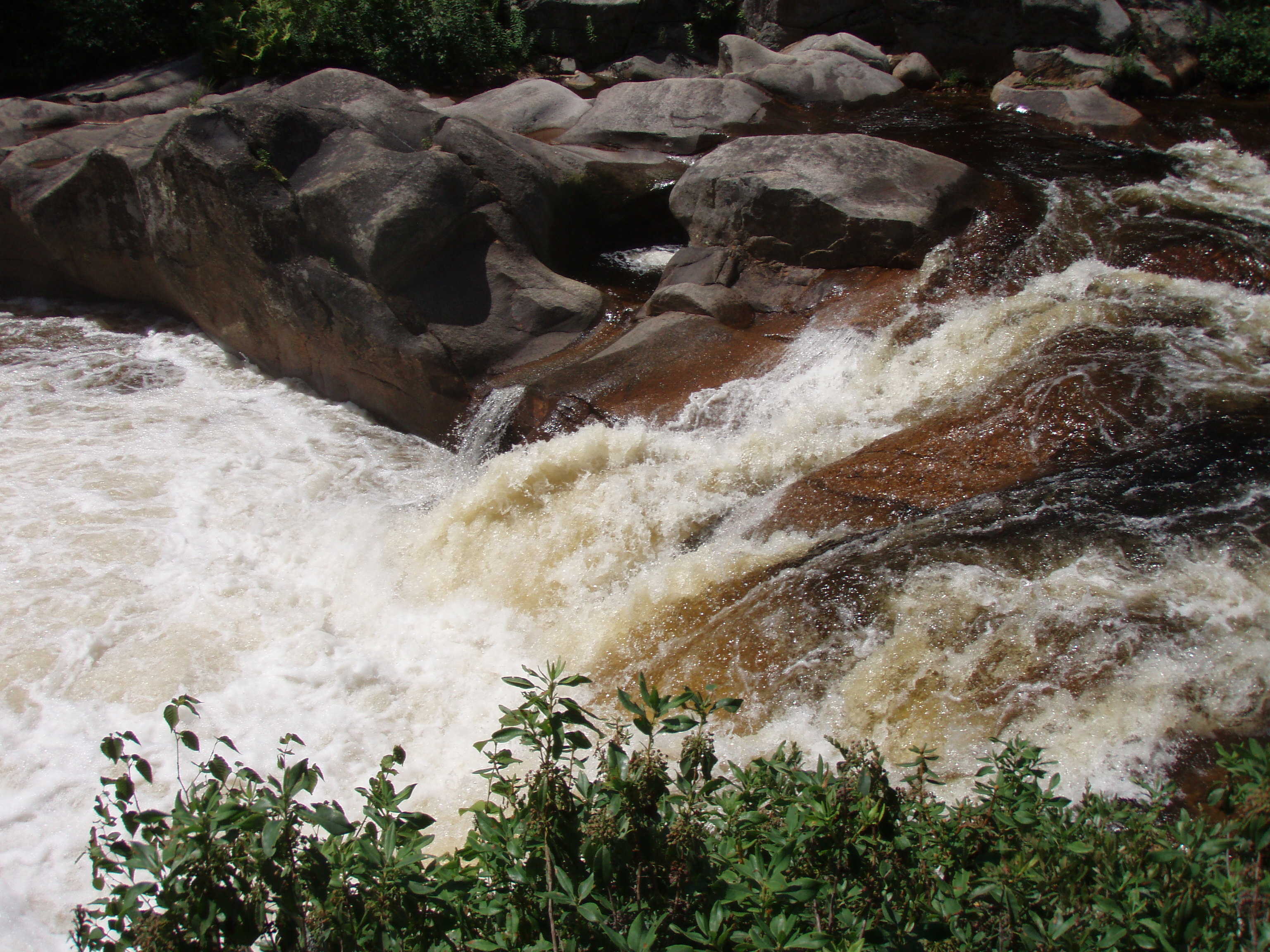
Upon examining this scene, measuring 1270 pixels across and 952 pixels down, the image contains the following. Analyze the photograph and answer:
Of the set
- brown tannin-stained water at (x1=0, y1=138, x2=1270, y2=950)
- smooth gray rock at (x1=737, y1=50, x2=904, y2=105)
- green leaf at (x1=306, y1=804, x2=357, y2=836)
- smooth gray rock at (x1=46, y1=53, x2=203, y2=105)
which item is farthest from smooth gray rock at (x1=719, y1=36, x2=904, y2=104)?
green leaf at (x1=306, y1=804, x2=357, y2=836)

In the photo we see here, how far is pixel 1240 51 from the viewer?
10852mm

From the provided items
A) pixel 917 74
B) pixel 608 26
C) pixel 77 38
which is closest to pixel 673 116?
pixel 917 74

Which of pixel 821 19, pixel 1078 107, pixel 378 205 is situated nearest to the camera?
pixel 378 205

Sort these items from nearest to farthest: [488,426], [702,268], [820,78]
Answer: [488,426]
[702,268]
[820,78]

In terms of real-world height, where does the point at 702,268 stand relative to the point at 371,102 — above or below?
below

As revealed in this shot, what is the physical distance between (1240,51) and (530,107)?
9.30 m

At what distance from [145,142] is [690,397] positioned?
245 inches

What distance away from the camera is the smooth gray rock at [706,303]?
660 centimetres

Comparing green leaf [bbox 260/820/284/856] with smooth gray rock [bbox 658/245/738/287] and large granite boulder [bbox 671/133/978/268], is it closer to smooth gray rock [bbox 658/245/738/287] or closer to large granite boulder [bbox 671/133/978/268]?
smooth gray rock [bbox 658/245/738/287]

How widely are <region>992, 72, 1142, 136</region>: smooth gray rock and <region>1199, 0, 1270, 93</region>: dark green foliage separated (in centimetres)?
165

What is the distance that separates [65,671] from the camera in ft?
14.3

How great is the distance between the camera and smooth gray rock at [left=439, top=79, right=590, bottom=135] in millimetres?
10812

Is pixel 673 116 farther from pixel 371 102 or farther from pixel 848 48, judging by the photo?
pixel 848 48

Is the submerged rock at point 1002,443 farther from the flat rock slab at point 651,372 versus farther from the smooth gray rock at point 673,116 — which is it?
the smooth gray rock at point 673,116
